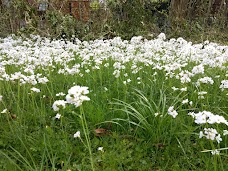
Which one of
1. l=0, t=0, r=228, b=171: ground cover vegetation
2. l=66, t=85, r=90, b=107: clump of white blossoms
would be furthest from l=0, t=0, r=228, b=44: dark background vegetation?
l=66, t=85, r=90, b=107: clump of white blossoms

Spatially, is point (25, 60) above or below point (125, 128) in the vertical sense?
above

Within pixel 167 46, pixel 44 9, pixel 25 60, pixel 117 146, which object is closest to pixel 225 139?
pixel 117 146

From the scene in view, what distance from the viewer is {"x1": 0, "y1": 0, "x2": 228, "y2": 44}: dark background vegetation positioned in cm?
828

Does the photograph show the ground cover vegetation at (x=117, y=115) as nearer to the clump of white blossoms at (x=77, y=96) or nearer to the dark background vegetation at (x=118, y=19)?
the clump of white blossoms at (x=77, y=96)

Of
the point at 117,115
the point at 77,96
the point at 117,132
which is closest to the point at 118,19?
the point at 117,115

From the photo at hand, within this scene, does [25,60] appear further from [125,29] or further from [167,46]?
[125,29]

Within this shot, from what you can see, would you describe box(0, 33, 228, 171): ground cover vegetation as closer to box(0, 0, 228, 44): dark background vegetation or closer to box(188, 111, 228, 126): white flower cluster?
box(188, 111, 228, 126): white flower cluster

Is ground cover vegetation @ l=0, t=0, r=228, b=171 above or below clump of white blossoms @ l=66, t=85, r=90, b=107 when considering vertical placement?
below

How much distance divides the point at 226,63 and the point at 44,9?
588 centimetres

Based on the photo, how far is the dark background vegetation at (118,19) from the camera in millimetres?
8281

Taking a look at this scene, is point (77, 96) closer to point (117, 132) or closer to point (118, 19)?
point (117, 132)

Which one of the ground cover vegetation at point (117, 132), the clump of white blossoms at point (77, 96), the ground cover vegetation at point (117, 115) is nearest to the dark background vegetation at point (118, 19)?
the ground cover vegetation at point (117, 115)

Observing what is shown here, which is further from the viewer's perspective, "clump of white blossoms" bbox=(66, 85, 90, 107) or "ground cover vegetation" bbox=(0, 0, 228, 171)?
"ground cover vegetation" bbox=(0, 0, 228, 171)

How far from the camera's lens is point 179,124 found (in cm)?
269
